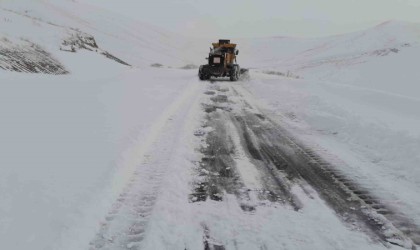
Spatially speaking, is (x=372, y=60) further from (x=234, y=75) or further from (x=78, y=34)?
(x=78, y=34)

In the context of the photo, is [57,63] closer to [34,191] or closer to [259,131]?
[259,131]

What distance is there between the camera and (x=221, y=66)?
2103 cm

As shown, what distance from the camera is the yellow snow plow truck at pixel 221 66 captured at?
20.4 m

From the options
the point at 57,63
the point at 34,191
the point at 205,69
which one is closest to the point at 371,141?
the point at 34,191

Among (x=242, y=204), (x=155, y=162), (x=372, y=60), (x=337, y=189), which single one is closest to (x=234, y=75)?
(x=155, y=162)

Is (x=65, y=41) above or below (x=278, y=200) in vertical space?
above

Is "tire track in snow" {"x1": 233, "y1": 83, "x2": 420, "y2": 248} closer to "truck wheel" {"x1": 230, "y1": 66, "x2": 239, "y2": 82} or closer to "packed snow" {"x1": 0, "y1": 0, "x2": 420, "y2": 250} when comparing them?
"packed snow" {"x1": 0, "y1": 0, "x2": 420, "y2": 250}

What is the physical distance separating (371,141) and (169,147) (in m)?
3.76

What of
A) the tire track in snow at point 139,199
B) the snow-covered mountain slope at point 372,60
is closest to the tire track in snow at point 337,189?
the tire track in snow at point 139,199

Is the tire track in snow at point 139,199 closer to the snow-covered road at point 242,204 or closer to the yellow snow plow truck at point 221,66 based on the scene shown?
A: the snow-covered road at point 242,204

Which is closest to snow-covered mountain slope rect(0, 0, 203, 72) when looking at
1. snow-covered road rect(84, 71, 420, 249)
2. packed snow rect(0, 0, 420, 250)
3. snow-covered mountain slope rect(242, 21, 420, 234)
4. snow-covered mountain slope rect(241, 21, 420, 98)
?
packed snow rect(0, 0, 420, 250)

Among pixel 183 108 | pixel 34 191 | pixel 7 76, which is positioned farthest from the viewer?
pixel 183 108

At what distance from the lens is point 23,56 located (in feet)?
41.8

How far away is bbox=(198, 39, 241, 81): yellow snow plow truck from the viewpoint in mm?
20359
